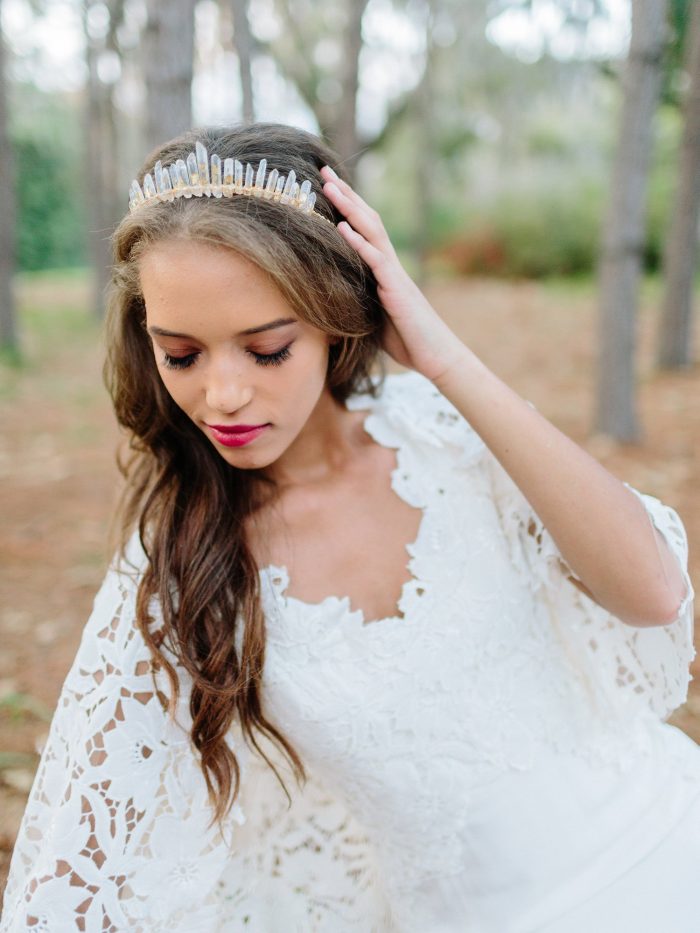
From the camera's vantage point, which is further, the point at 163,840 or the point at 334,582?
the point at 334,582

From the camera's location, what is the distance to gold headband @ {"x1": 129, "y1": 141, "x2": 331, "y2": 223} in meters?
1.46

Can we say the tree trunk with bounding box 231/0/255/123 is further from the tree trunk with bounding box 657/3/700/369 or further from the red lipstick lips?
the red lipstick lips

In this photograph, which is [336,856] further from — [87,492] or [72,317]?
[72,317]

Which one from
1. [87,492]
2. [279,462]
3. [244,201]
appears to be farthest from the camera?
[87,492]

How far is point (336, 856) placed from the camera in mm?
1947

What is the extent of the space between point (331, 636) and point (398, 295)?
74cm

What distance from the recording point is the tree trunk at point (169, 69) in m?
3.84

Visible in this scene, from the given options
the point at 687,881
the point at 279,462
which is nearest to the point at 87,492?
the point at 279,462

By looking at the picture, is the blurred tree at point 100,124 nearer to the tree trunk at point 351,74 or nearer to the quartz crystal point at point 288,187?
the tree trunk at point 351,74

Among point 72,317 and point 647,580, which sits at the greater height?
point 72,317

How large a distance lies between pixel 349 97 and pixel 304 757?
29.0ft

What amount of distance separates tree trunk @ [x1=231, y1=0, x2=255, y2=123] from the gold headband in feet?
15.9

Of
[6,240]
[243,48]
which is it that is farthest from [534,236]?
[243,48]

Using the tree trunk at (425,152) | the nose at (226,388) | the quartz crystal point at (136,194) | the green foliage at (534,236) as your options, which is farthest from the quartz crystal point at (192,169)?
the green foliage at (534,236)
